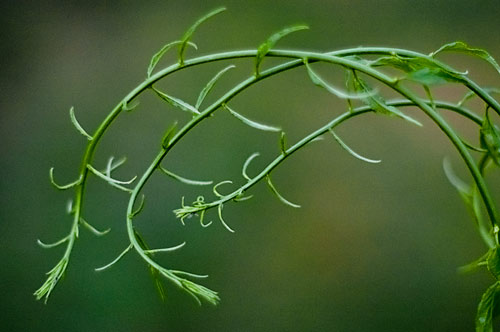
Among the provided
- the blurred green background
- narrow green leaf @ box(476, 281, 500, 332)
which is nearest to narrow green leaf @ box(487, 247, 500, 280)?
narrow green leaf @ box(476, 281, 500, 332)

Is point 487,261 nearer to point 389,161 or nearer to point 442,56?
point 389,161

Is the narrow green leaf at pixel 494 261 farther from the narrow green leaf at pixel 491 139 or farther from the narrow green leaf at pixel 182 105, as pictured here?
the narrow green leaf at pixel 182 105

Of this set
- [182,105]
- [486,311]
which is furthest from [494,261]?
[182,105]

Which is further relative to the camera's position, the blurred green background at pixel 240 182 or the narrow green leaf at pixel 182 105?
the blurred green background at pixel 240 182

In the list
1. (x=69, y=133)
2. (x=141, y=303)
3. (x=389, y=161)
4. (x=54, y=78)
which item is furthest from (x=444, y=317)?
(x=54, y=78)

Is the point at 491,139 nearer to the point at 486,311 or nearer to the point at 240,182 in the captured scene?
the point at 486,311

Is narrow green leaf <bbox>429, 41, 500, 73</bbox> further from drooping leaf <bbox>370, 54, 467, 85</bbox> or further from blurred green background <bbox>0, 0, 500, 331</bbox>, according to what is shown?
blurred green background <bbox>0, 0, 500, 331</bbox>

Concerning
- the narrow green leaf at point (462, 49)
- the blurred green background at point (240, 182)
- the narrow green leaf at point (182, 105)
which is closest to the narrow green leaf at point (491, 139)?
the narrow green leaf at point (462, 49)
